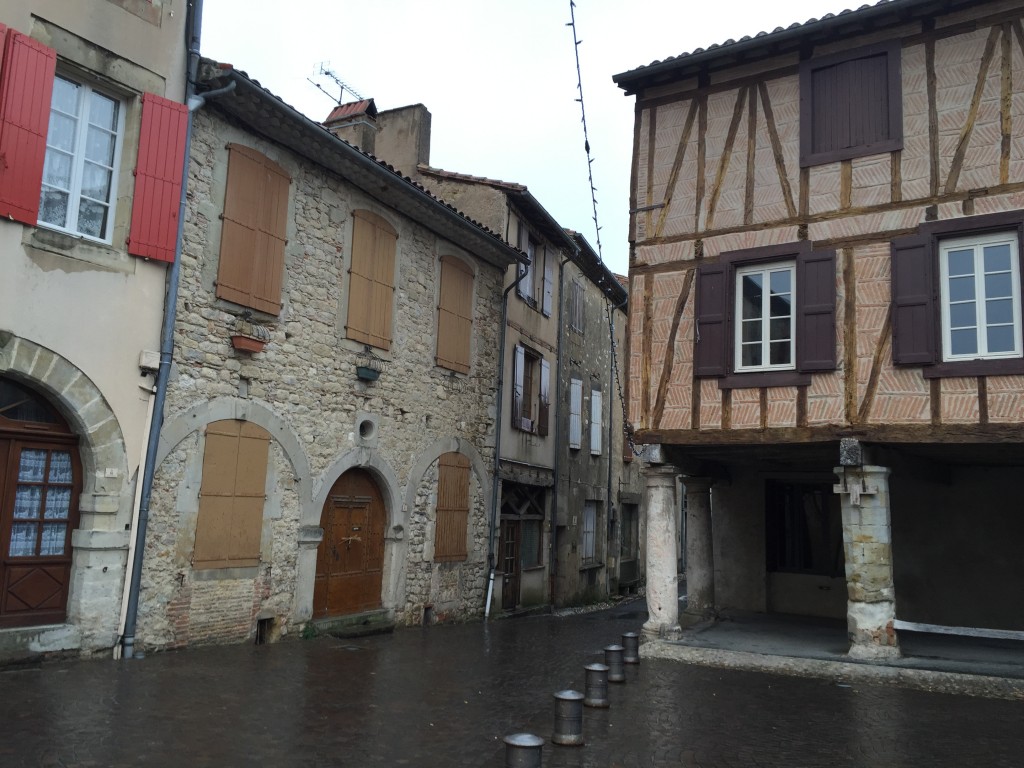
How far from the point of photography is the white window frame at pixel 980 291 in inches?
315

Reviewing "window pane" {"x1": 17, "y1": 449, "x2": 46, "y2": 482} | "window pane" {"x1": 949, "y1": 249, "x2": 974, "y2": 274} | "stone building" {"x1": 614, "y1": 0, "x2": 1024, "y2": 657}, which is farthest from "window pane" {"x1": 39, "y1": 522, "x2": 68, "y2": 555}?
"window pane" {"x1": 949, "y1": 249, "x2": 974, "y2": 274}

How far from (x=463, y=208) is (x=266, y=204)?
5.45m

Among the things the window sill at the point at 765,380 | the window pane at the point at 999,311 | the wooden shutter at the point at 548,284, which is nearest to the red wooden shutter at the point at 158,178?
the window sill at the point at 765,380

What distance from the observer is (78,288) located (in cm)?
741

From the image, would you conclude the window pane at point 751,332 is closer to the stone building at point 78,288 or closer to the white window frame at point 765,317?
the white window frame at point 765,317

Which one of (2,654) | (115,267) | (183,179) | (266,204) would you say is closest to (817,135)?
(266,204)

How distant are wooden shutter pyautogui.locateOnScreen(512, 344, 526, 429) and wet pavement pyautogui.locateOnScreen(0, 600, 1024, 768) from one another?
5953mm

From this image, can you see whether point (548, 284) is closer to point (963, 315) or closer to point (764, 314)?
point (764, 314)

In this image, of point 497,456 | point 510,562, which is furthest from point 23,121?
point 510,562

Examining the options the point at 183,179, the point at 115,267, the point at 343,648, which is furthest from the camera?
the point at 343,648

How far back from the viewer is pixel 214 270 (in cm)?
877

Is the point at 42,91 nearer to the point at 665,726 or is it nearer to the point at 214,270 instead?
the point at 214,270

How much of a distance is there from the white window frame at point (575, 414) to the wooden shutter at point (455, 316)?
4326 mm

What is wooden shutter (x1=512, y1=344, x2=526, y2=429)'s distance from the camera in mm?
14328
